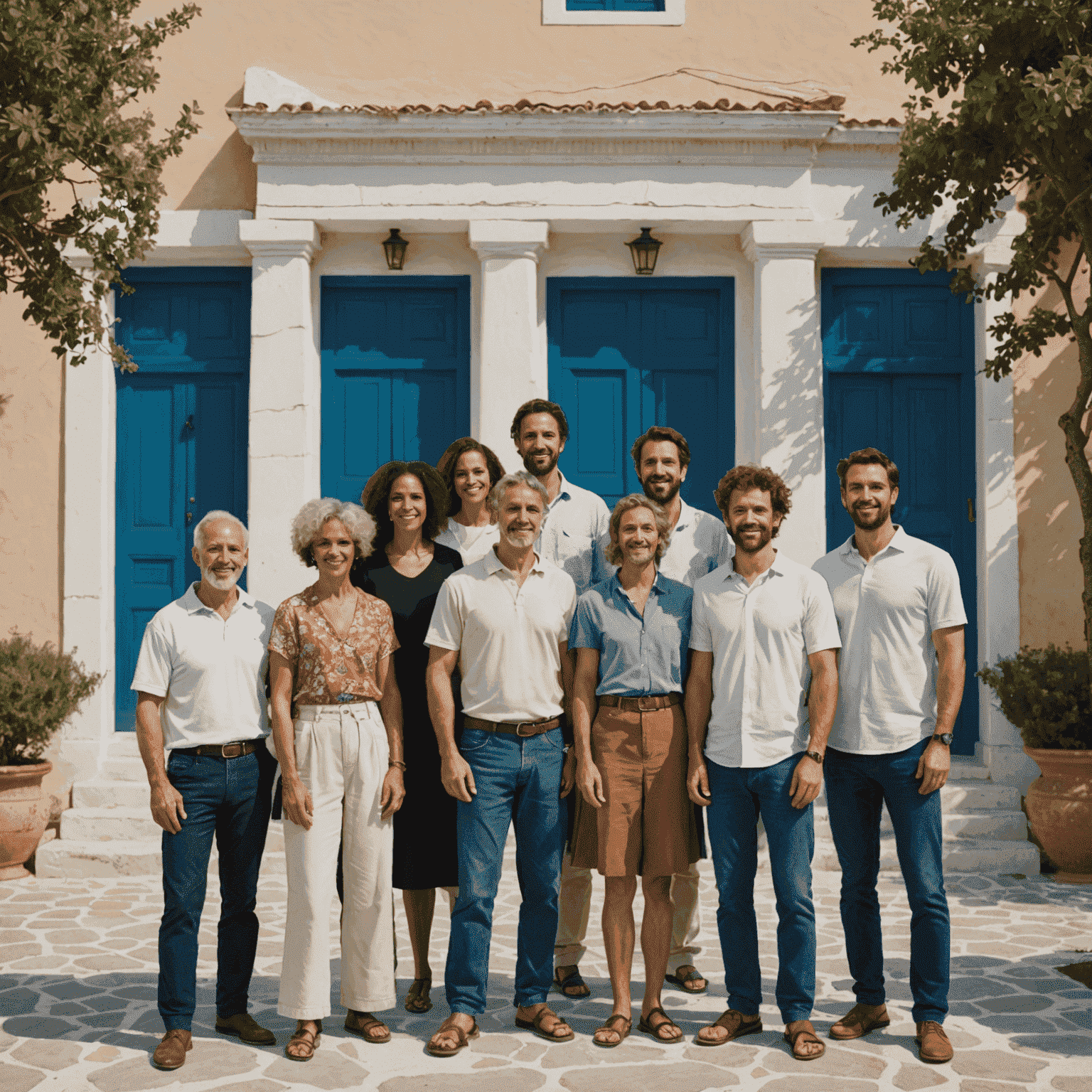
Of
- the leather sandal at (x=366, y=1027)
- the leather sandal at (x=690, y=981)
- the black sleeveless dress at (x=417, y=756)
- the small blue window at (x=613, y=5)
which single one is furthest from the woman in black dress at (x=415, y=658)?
the small blue window at (x=613, y=5)

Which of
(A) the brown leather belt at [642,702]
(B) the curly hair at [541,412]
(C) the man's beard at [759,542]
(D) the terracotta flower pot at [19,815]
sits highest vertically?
(B) the curly hair at [541,412]

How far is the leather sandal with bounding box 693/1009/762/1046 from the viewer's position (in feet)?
13.5

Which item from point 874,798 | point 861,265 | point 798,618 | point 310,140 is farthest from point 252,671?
point 861,265

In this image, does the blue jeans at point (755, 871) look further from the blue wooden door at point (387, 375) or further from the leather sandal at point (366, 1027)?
the blue wooden door at point (387, 375)

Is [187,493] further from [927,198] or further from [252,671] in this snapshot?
[927,198]

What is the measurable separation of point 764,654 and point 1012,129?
274 centimetres

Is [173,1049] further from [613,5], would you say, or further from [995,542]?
[613,5]

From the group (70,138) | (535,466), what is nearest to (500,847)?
(535,466)

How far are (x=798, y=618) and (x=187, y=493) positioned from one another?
5.17 m

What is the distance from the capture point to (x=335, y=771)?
4.09m

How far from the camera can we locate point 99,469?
25.2ft

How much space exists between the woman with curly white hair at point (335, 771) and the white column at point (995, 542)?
4.88 m

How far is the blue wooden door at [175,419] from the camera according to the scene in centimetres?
793

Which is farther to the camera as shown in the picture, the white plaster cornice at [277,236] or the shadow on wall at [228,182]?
the shadow on wall at [228,182]
